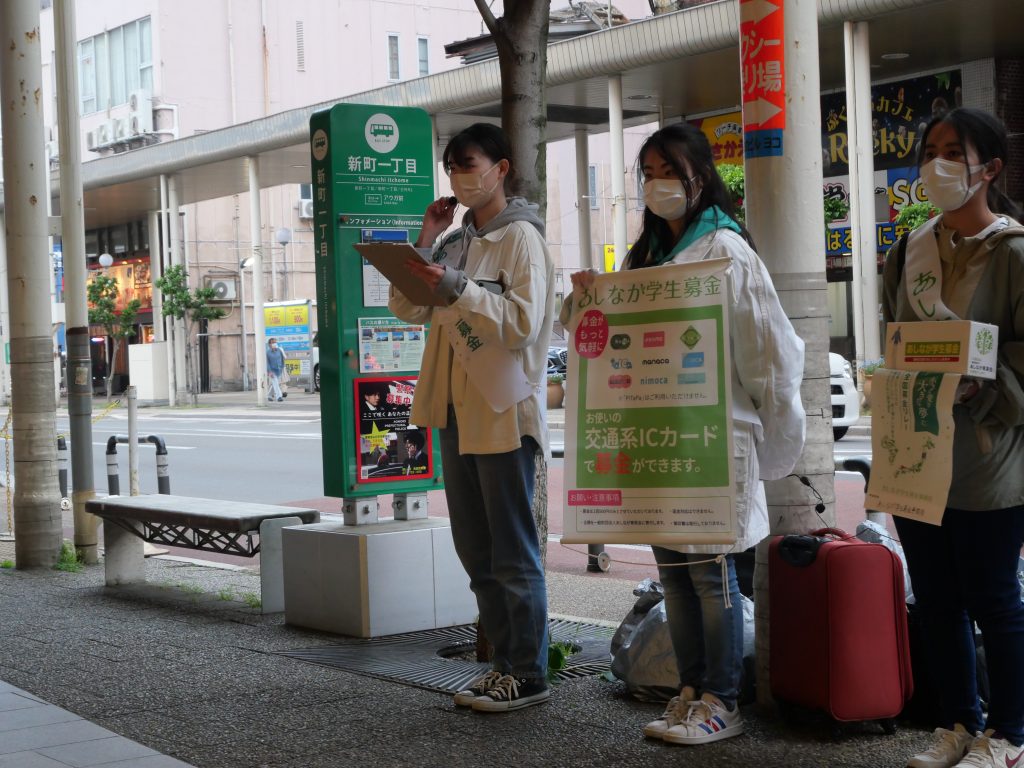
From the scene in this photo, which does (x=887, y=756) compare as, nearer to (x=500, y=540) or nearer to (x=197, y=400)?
(x=500, y=540)

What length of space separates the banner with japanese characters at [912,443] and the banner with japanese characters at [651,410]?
0.46 meters

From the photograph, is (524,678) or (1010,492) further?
(524,678)

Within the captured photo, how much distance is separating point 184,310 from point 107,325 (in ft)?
20.8

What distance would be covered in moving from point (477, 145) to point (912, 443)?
200 cm

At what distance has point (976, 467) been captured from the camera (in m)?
3.80

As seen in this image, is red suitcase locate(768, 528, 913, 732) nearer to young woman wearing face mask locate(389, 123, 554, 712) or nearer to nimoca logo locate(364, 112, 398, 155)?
young woman wearing face mask locate(389, 123, 554, 712)

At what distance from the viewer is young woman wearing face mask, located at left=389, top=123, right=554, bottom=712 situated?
15.9 ft

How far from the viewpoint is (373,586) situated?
6.51 m

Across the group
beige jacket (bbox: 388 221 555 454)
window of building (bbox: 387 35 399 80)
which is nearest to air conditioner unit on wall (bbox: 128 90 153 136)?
window of building (bbox: 387 35 399 80)

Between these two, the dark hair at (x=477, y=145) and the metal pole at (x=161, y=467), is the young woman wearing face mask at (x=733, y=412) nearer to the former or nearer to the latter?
the dark hair at (x=477, y=145)

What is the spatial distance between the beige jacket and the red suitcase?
46.3 inches

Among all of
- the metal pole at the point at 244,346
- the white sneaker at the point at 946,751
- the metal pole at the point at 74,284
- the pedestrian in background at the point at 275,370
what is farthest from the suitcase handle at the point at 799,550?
the metal pole at the point at 244,346

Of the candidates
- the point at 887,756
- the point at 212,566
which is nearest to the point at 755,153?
the point at 887,756

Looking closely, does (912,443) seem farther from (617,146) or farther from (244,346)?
(244,346)
